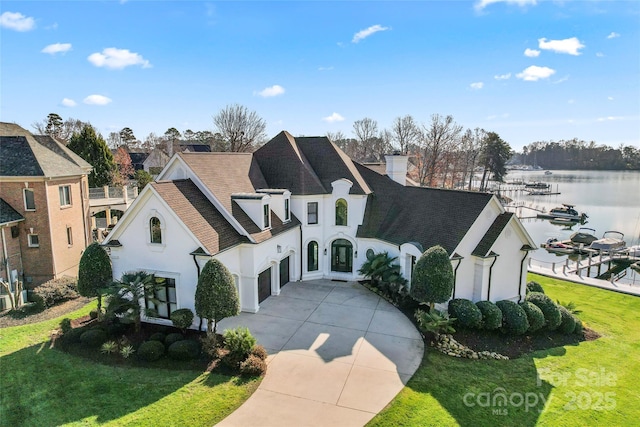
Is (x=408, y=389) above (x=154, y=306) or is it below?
below

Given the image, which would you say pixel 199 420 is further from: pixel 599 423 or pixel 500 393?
pixel 599 423

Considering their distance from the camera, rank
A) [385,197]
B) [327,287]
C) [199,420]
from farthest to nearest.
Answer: [385,197] → [327,287] → [199,420]

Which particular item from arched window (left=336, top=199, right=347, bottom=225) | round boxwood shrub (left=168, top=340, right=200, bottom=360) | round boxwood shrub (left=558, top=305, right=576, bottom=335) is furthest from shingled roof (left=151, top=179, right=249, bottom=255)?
round boxwood shrub (left=558, top=305, right=576, bottom=335)

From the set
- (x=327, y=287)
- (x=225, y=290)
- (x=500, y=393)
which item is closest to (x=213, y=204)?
(x=225, y=290)

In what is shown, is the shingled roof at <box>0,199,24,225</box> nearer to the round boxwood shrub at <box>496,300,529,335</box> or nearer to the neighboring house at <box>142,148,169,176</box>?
the round boxwood shrub at <box>496,300,529,335</box>

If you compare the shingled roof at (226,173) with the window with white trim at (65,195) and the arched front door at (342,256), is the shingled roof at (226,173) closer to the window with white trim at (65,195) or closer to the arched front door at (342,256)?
the arched front door at (342,256)

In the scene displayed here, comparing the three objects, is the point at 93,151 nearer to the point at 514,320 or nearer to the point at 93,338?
the point at 93,338
